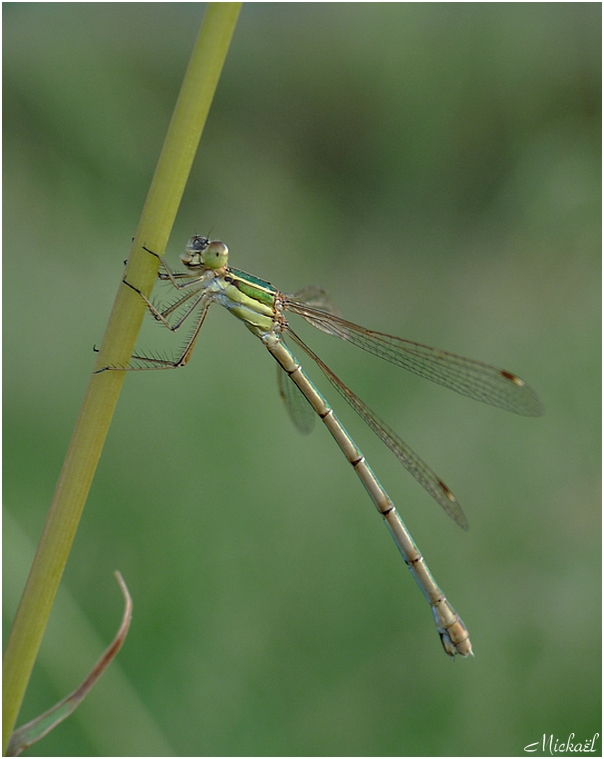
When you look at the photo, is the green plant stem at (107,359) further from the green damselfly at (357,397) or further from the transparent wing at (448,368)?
the transparent wing at (448,368)

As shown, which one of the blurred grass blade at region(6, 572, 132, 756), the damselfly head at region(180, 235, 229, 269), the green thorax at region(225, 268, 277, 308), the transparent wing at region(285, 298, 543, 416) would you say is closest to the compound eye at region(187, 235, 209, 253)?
the damselfly head at region(180, 235, 229, 269)

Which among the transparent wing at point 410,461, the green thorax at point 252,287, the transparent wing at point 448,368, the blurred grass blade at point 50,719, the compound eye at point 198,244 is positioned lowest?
the blurred grass blade at point 50,719

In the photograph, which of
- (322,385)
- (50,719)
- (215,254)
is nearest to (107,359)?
(50,719)

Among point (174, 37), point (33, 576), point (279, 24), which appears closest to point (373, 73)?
point (279, 24)

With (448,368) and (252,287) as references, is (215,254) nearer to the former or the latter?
(252,287)

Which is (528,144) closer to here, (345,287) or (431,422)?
(345,287)

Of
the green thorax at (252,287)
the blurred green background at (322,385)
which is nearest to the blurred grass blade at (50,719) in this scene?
the green thorax at (252,287)

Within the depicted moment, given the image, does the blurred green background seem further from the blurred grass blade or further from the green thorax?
the blurred grass blade
